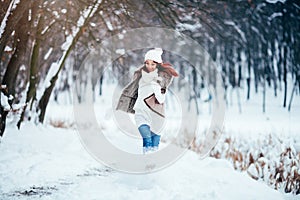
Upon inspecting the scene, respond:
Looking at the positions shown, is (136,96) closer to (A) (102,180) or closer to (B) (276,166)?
(A) (102,180)

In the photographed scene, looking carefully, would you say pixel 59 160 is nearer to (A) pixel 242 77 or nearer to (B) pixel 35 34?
(B) pixel 35 34

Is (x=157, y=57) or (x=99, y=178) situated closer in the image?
(x=157, y=57)

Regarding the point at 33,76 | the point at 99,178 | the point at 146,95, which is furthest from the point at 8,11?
the point at 33,76

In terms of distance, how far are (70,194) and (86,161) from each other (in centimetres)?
229

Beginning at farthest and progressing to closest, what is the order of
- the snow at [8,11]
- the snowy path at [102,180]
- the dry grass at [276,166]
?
the snow at [8,11] → the dry grass at [276,166] → the snowy path at [102,180]

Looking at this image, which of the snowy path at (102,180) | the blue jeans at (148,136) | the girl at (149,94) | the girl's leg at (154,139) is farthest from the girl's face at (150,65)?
the snowy path at (102,180)

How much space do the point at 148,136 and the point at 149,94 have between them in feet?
1.82

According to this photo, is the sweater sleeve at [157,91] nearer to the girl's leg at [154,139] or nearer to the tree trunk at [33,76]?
the girl's leg at [154,139]

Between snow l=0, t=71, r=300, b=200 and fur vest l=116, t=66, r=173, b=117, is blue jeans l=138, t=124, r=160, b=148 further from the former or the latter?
snow l=0, t=71, r=300, b=200

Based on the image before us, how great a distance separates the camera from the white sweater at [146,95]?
16.4ft

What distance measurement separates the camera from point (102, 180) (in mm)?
5297

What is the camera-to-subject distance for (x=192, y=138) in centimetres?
1034

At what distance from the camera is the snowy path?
449 cm

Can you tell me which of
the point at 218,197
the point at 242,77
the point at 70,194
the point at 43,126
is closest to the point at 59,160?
the point at 70,194
